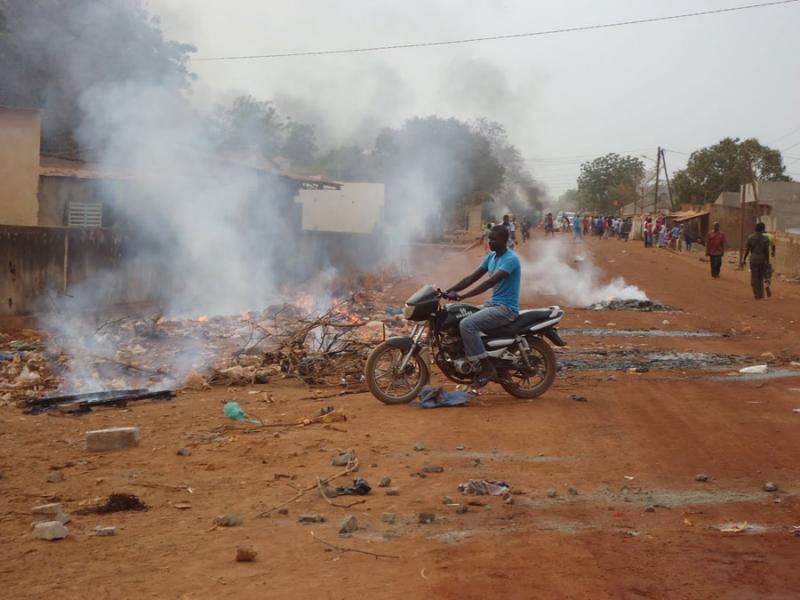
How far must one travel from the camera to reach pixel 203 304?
1820cm

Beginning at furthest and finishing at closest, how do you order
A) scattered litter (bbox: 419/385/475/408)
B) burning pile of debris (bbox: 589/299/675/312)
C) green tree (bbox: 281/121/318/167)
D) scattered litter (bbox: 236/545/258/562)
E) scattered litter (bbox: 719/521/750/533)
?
green tree (bbox: 281/121/318/167) → burning pile of debris (bbox: 589/299/675/312) → scattered litter (bbox: 419/385/475/408) → scattered litter (bbox: 719/521/750/533) → scattered litter (bbox: 236/545/258/562)

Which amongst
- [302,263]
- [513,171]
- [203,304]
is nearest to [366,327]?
[203,304]

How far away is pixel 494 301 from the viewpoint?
29.9ft

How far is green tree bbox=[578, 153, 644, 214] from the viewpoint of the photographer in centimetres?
8188

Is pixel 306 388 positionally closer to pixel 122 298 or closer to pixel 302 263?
pixel 122 298

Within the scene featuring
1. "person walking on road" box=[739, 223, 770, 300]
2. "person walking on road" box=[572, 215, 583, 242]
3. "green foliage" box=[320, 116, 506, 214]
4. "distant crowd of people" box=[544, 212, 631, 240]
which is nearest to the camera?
"person walking on road" box=[739, 223, 770, 300]

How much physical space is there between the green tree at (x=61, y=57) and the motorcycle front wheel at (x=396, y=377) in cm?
1902

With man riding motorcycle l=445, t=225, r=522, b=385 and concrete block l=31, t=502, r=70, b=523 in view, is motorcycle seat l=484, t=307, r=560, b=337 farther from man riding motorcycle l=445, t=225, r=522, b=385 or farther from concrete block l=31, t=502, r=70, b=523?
concrete block l=31, t=502, r=70, b=523

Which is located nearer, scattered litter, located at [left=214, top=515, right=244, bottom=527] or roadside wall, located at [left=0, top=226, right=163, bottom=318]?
scattered litter, located at [left=214, top=515, right=244, bottom=527]

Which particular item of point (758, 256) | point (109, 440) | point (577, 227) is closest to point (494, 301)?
point (109, 440)

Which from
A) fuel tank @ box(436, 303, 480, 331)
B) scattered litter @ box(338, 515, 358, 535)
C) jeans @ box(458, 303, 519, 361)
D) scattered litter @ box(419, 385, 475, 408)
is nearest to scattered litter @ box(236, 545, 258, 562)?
scattered litter @ box(338, 515, 358, 535)

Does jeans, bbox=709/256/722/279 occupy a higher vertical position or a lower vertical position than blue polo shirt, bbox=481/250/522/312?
higher

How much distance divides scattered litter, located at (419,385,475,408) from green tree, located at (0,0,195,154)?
1942cm

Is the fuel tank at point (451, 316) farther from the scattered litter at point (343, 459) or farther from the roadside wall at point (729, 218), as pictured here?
the roadside wall at point (729, 218)
